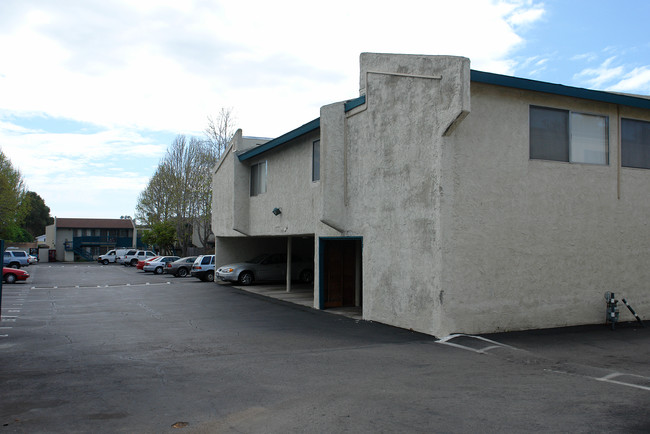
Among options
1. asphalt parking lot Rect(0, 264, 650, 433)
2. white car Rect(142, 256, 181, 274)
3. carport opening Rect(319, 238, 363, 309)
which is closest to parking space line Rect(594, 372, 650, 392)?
asphalt parking lot Rect(0, 264, 650, 433)

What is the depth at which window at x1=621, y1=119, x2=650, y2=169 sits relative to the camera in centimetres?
1424

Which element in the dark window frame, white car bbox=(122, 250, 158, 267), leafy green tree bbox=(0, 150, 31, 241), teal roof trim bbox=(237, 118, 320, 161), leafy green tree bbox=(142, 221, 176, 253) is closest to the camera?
teal roof trim bbox=(237, 118, 320, 161)

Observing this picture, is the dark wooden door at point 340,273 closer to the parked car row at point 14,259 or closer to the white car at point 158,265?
the white car at point 158,265

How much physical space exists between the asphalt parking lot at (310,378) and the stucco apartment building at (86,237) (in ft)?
207

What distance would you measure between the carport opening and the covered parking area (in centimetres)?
886

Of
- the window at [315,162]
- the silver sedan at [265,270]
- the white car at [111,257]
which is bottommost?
the white car at [111,257]

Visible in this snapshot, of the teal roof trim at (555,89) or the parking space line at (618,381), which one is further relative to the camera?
the teal roof trim at (555,89)

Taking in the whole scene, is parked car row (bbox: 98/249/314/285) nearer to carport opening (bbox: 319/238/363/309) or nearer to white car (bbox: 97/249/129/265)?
carport opening (bbox: 319/238/363/309)

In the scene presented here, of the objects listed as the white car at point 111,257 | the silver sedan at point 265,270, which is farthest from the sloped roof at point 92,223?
the silver sedan at point 265,270

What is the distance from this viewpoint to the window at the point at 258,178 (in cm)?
2223

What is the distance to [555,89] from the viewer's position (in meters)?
12.7

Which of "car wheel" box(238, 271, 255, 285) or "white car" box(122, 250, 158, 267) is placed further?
"white car" box(122, 250, 158, 267)

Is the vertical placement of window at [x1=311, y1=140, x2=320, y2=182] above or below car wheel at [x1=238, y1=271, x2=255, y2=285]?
above

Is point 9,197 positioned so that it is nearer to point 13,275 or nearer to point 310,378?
point 13,275
